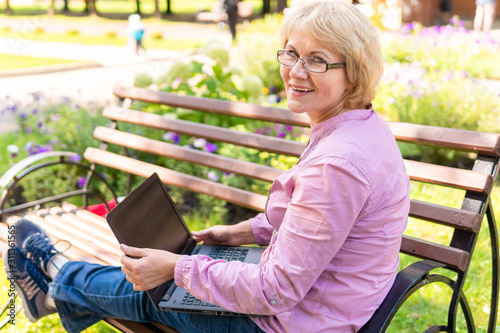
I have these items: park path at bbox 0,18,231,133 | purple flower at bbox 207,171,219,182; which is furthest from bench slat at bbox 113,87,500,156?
park path at bbox 0,18,231,133

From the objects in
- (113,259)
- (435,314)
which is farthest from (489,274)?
(113,259)

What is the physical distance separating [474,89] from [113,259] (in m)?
4.01

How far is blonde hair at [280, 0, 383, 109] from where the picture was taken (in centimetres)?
137

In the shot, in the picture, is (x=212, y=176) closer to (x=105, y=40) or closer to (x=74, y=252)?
(x=74, y=252)

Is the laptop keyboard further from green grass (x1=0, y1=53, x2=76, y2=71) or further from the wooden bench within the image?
green grass (x1=0, y1=53, x2=76, y2=71)

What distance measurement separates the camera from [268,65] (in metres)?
7.55

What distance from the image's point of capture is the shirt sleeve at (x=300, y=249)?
4.22 feet

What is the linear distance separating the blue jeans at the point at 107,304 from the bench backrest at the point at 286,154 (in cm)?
82

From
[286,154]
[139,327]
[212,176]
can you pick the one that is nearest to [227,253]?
[139,327]

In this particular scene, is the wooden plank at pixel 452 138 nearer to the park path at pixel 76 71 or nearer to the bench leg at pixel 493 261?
the bench leg at pixel 493 261

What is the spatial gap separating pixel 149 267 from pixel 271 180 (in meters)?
1.04

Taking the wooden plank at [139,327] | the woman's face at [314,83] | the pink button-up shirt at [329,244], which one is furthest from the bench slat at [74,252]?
the woman's face at [314,83]

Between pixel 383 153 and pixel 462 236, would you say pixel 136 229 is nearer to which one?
pixel 383 153

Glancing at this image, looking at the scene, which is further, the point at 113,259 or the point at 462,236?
the point at 113,259
